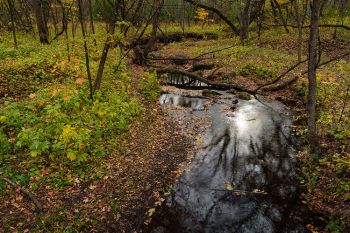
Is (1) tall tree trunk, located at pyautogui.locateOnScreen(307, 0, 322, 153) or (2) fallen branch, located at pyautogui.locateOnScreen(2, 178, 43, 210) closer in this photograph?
(2) fallen branch, located at pyautogui.locateOnScreen(2, 178, 43, 210)

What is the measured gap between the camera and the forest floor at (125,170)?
23.9ft

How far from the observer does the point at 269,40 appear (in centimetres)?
2773

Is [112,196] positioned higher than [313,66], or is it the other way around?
[313,66]

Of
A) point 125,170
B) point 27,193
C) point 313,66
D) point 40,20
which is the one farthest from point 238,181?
A: point 40,20

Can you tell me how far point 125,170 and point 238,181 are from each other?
3.57m

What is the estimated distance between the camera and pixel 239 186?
9.02 m

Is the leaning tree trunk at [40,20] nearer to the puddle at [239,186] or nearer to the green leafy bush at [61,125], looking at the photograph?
the green leafy bush at [61,125]

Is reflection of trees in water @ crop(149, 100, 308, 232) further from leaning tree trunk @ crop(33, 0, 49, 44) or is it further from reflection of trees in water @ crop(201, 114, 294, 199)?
leaning tree trunk @ crop(33, 0, 49, 44)

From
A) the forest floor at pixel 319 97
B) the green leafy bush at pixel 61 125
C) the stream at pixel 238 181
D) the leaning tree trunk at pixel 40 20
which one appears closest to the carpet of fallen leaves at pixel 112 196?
the stream at pixel 238 181

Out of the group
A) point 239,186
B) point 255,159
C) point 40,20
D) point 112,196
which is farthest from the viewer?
point 40,20

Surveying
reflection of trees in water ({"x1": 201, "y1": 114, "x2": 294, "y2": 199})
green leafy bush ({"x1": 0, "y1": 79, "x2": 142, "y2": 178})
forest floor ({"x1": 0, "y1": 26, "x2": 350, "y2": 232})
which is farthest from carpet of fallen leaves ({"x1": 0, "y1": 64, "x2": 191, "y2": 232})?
reflection of trees in water ({"x1": 201, "y1": 114, "x2": 294, "y2": 199})

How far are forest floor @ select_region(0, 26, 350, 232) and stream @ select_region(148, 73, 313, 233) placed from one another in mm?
475

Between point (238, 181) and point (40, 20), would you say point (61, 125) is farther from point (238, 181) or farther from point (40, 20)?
point (40, 20)

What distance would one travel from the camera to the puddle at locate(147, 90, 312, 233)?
755 centimetres
